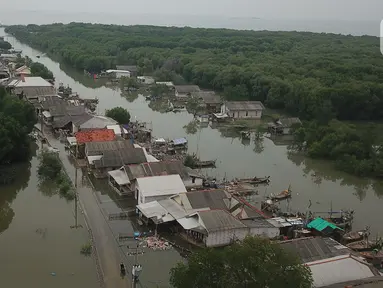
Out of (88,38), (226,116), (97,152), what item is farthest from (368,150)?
(88,38)

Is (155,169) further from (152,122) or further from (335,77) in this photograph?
(335,77)

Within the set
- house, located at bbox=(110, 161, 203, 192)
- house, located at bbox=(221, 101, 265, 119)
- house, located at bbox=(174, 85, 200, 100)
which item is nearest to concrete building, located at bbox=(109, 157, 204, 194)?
house, located at bbox=(110, 161, 203, 192)

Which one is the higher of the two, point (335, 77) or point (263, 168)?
point (335, 77)

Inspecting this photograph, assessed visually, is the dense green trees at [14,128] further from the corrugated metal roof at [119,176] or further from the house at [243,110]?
the house at [243,110]

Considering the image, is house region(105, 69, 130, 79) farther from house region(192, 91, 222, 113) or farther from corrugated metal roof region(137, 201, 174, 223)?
corrugated metal roof region(137, 201, 174, 223)

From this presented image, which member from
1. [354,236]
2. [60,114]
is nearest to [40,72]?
[60,114]

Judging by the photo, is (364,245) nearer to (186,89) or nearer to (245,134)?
(245,134)
